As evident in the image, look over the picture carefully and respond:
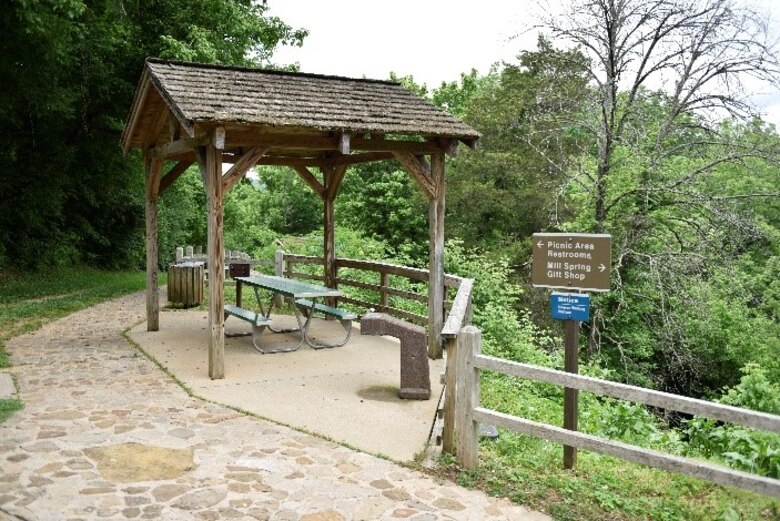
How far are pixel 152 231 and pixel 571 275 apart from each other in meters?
7.47

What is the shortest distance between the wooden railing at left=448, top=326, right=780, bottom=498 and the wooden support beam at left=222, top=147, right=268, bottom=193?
383 cm

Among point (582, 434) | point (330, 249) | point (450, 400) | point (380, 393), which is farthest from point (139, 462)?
point (330, 249)

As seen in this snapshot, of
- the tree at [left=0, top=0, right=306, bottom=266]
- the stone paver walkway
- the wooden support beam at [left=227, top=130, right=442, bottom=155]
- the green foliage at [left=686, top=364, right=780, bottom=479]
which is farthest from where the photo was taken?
the tree at [left=0, top=0, right=306, bottom=266]

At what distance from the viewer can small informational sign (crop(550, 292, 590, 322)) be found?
17.1ft

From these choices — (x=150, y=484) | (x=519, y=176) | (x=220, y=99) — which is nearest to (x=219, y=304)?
(x=220, y=99)

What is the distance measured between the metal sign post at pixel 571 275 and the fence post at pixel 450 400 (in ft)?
2.81

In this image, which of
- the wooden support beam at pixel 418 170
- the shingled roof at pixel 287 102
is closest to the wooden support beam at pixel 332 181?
the shingled roof at pixel 287 102

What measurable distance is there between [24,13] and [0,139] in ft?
21.8

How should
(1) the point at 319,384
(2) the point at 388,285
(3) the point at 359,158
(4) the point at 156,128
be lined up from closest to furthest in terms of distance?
(1) the point at 319,384 → (4) the point at 156,128 → (3) the point at 359,158 → (2) the point at 388,285

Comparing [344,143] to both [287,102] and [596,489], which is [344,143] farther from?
[596,489]

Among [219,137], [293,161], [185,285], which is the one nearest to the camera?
[219,137]

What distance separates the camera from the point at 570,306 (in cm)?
527

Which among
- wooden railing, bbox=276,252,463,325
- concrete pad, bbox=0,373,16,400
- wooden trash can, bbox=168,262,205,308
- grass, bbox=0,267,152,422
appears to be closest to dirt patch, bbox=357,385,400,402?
wooden railing, bbox=276,252,463,325

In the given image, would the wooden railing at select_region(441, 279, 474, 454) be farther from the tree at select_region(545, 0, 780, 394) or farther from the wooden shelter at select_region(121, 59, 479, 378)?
the tree at select_region(545, 0, 780, 394)
